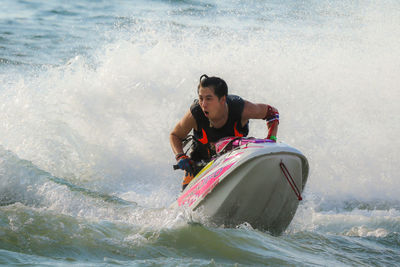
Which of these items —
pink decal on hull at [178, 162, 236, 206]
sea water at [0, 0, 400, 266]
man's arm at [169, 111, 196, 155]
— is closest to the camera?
sea water at [0, 0, 400, 266]

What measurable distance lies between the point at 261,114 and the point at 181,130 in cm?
74

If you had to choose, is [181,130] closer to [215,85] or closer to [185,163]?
[185,163]

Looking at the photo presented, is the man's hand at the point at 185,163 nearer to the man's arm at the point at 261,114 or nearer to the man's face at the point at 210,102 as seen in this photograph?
the man's face at the point at 210,102

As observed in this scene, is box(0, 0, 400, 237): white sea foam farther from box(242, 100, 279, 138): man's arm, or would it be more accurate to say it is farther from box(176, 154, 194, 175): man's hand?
box(176, 154, 194, 175): man's hand

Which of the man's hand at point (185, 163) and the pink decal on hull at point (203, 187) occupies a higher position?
the man's hand at point (185, 163)

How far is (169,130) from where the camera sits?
8.77 meters

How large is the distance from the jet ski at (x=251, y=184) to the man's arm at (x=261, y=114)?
34 centimetres

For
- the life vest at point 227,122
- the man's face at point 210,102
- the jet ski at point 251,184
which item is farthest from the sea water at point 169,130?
the man's face at point 210,102

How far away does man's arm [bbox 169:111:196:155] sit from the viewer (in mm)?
4736

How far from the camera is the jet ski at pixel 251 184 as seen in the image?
410 centimetres

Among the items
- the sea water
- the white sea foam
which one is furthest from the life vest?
the white sea foam

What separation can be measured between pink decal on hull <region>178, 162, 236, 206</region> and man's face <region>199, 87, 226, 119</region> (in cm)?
51

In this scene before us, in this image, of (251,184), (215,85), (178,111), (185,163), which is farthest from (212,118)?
(178,111)

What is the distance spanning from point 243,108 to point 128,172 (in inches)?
149
